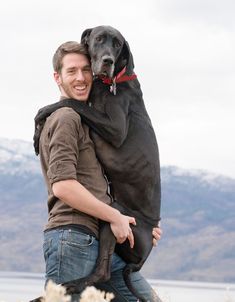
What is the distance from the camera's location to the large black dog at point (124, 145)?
601 cm

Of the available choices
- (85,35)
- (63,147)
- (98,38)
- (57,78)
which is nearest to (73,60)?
(57,78)

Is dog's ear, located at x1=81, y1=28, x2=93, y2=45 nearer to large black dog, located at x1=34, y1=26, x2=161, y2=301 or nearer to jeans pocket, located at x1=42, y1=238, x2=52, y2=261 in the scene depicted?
large black dog, located at x1=34, y1=26, x2=161, y2=301

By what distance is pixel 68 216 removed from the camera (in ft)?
18.8

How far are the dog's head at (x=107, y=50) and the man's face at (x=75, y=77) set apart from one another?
62mm

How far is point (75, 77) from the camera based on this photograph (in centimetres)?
606

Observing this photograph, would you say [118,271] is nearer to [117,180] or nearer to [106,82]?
[117,180]

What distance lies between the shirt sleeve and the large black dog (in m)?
0.22

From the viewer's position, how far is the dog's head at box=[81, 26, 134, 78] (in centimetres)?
612

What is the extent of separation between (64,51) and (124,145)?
668 millimetres

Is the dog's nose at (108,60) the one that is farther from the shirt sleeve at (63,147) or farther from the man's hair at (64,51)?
the shirt sleeve at (63,147)

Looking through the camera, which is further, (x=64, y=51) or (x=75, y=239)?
(x=64, y=51)

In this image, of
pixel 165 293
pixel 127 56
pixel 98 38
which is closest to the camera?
pixel 98 38

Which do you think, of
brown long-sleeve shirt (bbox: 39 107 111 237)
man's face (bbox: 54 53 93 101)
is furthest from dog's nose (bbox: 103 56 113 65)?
brown long-sleeve shirt (bbox: 39 107 111 237)

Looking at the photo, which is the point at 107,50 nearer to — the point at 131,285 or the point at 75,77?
the point at 75,77
